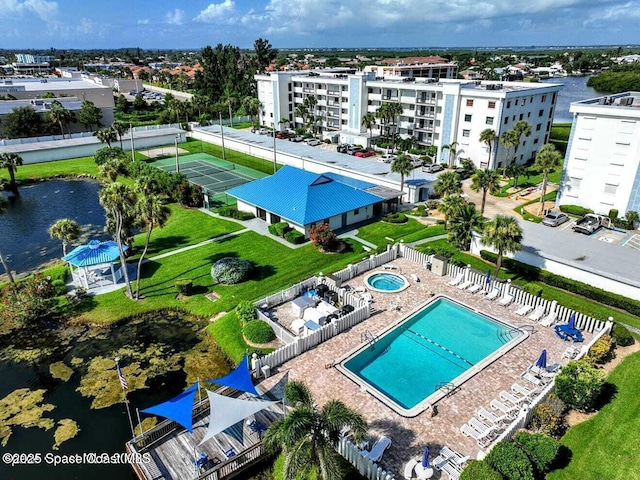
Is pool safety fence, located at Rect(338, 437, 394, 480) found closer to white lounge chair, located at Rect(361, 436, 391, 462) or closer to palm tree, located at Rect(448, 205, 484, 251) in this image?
white lounge chair, located at Rect(361, 436, 391, 462)

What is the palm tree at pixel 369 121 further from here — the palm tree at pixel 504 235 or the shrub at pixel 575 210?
the palm tree at pixel 504 235

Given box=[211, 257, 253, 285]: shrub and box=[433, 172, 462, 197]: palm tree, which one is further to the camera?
box=[433, 172, 462, 197]: palm tree

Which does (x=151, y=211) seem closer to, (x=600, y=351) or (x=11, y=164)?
(x=600, y=351)

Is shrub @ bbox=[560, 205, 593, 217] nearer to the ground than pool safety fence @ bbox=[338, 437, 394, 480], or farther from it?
farther from it

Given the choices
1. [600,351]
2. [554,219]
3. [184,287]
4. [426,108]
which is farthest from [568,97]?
[184,287]

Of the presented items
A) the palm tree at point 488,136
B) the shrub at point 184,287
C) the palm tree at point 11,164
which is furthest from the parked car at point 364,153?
the palm tree at point 11,164

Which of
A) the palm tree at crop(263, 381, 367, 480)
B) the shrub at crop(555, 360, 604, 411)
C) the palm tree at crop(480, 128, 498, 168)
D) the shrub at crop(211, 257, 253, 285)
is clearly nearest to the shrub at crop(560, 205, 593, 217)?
the palm tree at crop(480, 128, 498, 168)
